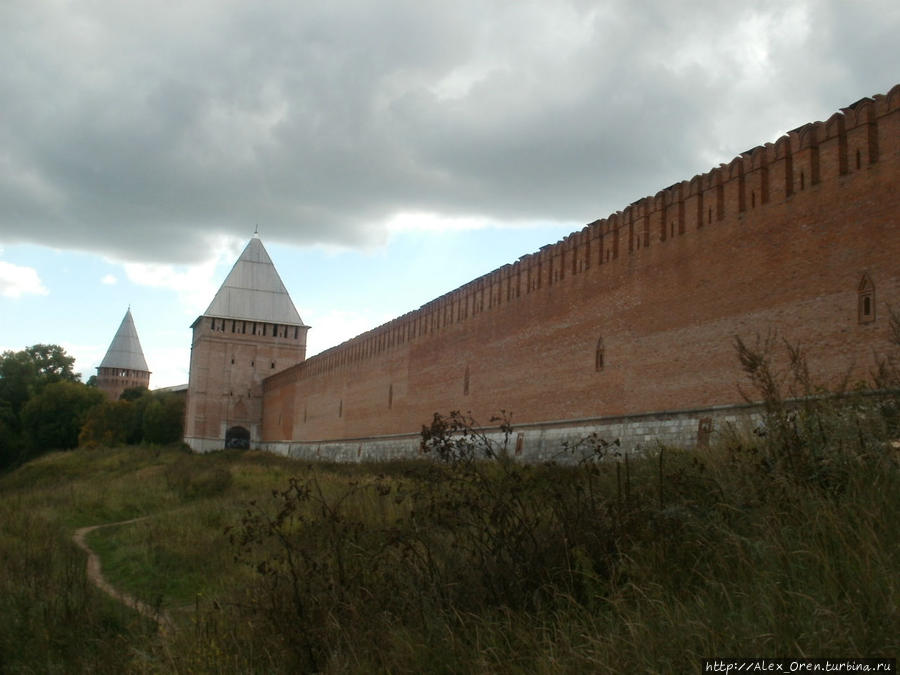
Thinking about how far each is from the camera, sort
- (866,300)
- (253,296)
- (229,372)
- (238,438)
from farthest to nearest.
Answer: (253,296)
(229,372)
(238,438)
(866,300)

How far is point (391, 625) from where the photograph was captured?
4.61 meters

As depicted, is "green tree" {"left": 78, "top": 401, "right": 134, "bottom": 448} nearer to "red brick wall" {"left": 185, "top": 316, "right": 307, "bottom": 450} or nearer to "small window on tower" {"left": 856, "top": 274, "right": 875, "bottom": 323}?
"red brick wall" {"left": 185, "top": 316, "right": 307, "bottom": 450}

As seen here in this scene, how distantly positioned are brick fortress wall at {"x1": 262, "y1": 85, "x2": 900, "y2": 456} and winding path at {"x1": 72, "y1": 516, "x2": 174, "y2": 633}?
7763mm

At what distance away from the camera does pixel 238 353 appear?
44.3 metres

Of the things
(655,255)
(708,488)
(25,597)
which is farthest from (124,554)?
(655,255)

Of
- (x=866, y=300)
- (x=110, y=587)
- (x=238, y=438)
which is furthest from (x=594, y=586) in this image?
(x=238, y=438)

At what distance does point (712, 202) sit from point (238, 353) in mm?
34338

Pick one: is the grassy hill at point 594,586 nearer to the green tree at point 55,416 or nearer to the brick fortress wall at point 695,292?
the brick fortress wall at point 695,292

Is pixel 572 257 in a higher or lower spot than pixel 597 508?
higher

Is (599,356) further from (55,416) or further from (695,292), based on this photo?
(55,416)

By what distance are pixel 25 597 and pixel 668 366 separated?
976 centimetres

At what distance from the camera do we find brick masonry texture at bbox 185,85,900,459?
10.6m

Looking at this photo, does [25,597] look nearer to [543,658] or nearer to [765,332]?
[543,658]

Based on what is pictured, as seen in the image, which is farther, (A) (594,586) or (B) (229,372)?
(B) (229,372)
